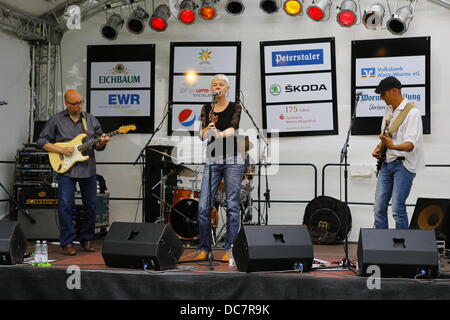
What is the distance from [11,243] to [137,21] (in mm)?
4384

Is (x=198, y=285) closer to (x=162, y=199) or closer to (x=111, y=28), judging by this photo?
(x=162, y=199)

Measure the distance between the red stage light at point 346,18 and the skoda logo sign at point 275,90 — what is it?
4.74 feet

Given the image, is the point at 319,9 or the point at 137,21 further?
the point at 137,21

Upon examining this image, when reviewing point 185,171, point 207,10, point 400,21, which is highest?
point 207,10

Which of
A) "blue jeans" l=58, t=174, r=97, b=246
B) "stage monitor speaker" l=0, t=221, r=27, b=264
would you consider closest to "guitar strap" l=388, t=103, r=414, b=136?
"blue jeans" l=58, t=174, r=97, b=246

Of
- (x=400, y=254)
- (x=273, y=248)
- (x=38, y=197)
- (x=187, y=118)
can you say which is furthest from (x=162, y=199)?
(x=400, y=254)

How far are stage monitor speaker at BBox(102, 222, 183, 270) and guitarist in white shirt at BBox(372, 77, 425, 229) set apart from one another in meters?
2.03

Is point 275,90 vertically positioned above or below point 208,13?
below

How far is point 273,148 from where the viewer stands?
9.10 m

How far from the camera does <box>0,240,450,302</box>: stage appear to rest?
4.43m

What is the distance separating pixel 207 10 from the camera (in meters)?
8.49

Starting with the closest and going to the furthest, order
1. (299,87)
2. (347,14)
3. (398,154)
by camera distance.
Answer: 1. (398,154)
2. (347,14)
3. (299,87)

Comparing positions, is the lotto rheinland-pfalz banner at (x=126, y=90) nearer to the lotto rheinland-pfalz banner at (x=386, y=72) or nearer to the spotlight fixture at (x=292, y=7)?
the spotlight fixture at (x=292, y=7)

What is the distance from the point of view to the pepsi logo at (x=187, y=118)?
923 cm
